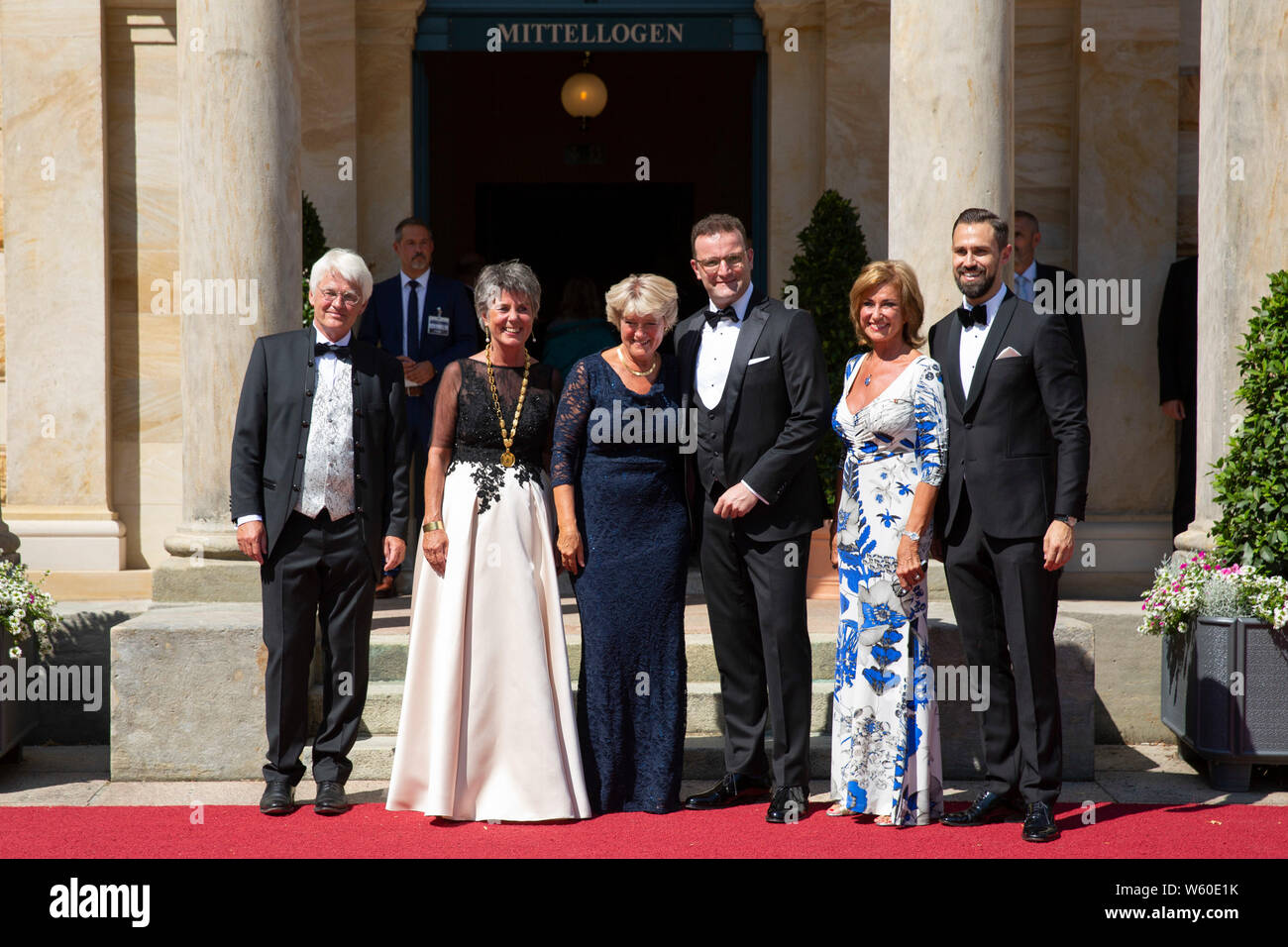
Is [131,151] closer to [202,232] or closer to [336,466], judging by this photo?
[202,232]

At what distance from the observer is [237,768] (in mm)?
6660

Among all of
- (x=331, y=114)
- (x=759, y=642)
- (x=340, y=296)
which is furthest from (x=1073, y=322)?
(x=331, y=114)

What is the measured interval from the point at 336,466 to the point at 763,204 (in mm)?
5269

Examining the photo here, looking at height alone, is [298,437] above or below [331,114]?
below

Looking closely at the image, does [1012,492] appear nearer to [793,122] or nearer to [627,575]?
[627,575]

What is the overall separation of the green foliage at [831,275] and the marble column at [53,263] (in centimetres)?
438

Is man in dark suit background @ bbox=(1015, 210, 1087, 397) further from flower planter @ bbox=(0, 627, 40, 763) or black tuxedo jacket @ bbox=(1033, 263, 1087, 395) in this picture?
flower planter @ bbox=(0, 627, 40, 763)

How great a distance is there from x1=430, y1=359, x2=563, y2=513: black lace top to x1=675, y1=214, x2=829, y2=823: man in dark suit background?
2.13 feet

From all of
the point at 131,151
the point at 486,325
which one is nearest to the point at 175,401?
the point at 131,151

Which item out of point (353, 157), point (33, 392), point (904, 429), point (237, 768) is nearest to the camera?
point (904, 429)

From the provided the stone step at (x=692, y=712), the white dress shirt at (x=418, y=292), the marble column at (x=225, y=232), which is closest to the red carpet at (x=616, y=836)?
the stone step at (x=692, y=712)

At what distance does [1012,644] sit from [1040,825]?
0.70 metres

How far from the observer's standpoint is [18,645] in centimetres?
680

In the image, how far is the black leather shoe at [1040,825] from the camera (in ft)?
18.1
